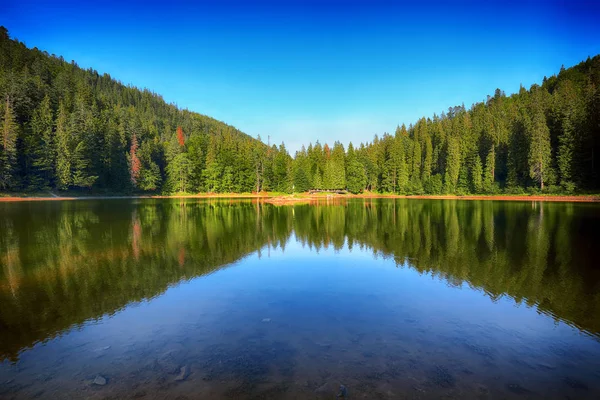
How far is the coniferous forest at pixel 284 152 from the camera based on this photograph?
197 ft

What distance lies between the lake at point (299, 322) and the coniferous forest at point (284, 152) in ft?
183

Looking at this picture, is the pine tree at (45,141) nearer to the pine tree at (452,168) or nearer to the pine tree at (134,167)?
the pine tree at (134,167)

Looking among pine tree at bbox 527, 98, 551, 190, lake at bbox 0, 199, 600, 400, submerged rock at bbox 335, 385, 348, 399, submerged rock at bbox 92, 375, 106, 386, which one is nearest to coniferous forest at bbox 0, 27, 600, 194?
pine tree at bbox 527, 98, 551, 190

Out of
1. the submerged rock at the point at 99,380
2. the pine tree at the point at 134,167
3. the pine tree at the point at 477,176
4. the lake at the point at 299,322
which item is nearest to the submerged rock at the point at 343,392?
the lake at the point at 299,322

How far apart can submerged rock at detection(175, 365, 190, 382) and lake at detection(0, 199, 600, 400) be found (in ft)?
0.10

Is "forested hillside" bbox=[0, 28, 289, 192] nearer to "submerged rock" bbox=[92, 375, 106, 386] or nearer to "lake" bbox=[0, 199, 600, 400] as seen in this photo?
"lake" bbox=[0, 199, 600, 400]

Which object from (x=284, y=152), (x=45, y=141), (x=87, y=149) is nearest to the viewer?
(x=45, y=141)

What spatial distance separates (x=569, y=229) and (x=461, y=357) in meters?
22.0

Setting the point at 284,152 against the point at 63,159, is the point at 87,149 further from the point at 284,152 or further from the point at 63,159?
the point at 284,152

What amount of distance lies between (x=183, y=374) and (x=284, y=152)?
3891 inches

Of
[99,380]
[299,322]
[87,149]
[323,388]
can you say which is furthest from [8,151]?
[323,388]

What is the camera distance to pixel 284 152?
4048 inches

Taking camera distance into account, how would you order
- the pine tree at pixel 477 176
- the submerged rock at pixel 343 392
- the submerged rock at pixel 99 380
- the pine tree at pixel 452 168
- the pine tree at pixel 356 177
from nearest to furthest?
1. the submerged rock at pixel 343 392
2. the submerged rock at pixel 99 380
3. the pine tree at pixel 477 176
4. the pine tree at pixel 452 168
5. the pine tree at pixel 356 177

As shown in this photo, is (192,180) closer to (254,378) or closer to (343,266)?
(343,266)
